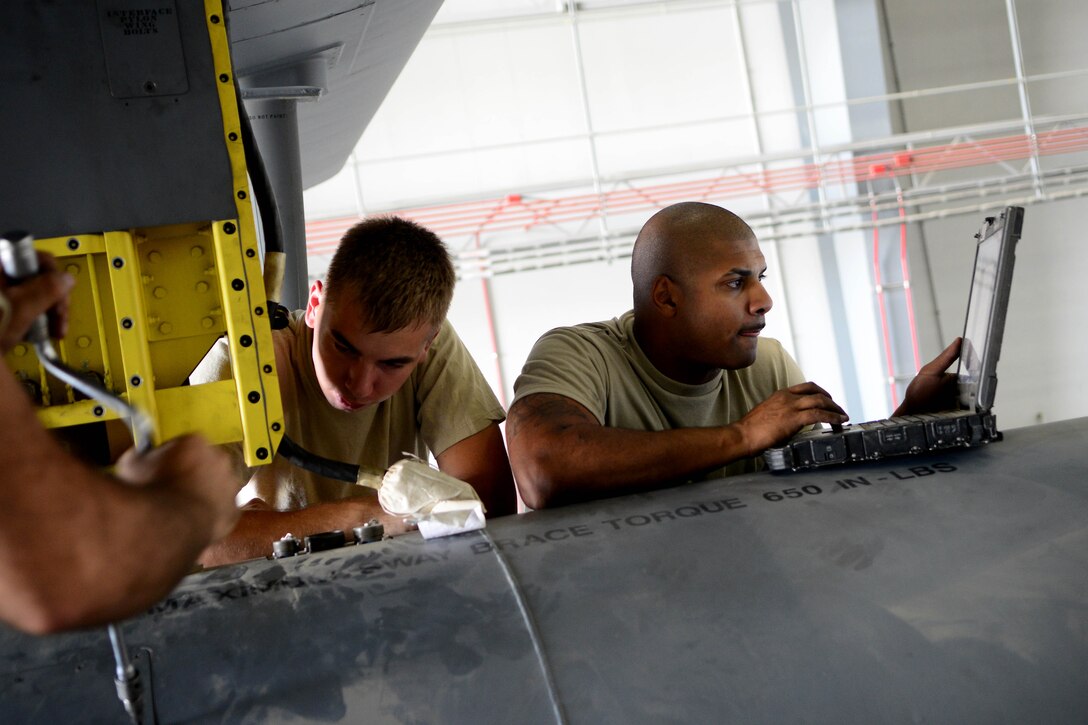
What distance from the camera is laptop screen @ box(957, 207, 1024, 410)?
1.46 m

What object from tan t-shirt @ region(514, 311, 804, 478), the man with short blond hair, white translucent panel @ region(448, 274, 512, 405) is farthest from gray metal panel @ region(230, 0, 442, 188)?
white translucent panel @ region(448, 274, 512, 405)

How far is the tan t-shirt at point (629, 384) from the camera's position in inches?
71.1

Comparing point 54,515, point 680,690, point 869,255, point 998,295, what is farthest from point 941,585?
point 869,255

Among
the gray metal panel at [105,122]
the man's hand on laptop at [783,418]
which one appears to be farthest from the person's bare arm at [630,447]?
the gray metal panel at [105,122]

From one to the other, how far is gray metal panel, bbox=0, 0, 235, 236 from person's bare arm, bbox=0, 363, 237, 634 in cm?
68

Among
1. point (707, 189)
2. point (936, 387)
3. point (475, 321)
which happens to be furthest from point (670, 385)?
point (707, 189)

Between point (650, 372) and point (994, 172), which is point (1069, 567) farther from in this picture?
point (994, 172)

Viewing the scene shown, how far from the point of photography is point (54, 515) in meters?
0.60

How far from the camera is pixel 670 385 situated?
196 centimetres

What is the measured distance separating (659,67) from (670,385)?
20.4 ft

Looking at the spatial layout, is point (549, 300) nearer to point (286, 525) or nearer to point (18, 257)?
point (286, 525)

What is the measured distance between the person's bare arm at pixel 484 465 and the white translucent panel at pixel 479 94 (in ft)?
19.1

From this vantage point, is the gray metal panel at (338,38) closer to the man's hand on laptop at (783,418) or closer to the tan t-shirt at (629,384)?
the tan t-shirt at (629,384)

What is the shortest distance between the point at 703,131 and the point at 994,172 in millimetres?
2203
